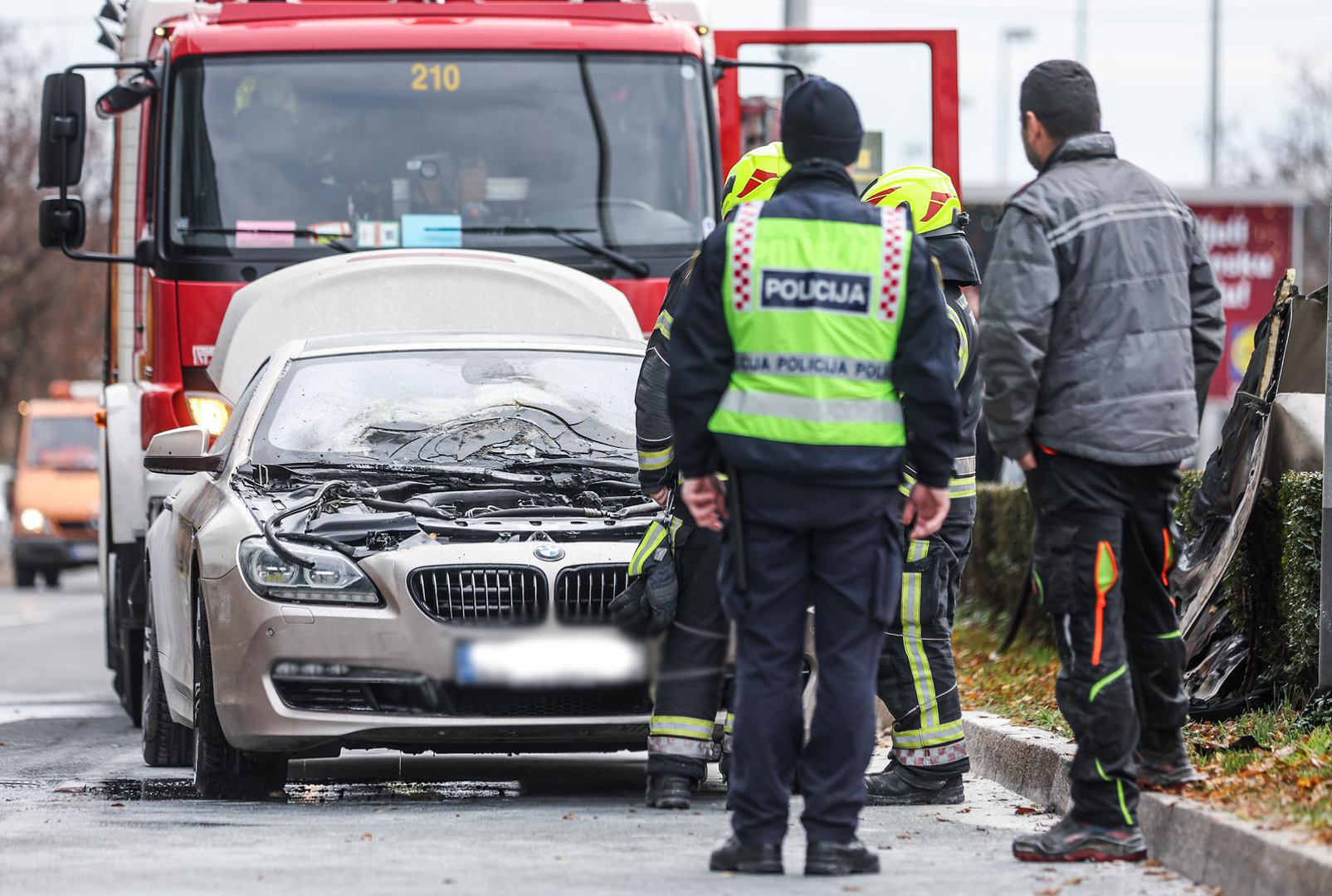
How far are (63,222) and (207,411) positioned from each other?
5.04 feet

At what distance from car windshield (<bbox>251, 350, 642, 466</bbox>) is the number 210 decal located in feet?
8.39

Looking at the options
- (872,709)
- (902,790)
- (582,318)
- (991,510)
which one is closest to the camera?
(872,709)

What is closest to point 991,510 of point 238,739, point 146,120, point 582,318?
point 582,318

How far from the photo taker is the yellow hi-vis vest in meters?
5.43

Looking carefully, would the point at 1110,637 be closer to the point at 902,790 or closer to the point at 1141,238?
the point at 1141,238

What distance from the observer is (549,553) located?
6.84 metres

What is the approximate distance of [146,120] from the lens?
10852 mm

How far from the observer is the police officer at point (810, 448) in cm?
544

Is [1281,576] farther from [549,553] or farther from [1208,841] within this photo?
[549,553]

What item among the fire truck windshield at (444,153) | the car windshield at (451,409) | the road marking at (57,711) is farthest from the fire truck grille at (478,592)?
the road marking at (57,711)

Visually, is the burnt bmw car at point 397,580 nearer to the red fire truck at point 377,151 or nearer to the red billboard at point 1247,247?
the red fire truck at point 377,151

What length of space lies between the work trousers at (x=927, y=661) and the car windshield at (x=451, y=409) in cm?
130

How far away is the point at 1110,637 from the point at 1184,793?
63cm

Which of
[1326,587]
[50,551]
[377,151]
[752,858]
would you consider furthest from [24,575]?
[752,858]
